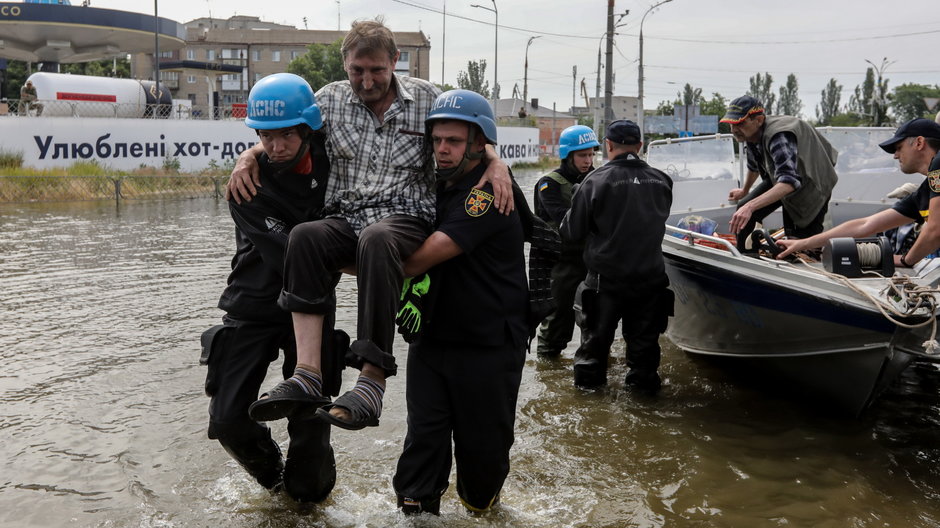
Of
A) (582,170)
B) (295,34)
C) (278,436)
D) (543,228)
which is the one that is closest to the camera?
(543,228)

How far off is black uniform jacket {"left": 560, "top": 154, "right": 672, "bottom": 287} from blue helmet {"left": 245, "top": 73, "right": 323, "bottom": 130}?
2.96 metres

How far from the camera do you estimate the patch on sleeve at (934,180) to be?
5.32 metres

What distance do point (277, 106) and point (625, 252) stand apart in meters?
3.18

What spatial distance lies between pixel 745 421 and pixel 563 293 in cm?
206

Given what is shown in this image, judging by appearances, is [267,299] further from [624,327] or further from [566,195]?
[566,195]

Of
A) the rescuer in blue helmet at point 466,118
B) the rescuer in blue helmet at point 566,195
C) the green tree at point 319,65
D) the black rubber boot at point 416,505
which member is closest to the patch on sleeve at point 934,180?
the rescuer in blue helmet at point 566,195

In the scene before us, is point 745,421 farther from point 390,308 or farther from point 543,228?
point 390,308

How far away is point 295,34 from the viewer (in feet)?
338

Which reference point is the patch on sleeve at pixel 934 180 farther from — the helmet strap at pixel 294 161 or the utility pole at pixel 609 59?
the utility pole at pixel 609 59

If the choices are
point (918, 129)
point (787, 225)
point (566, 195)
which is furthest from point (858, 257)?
point (566, 195)

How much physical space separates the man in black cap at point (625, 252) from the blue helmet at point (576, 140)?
2.60 ft

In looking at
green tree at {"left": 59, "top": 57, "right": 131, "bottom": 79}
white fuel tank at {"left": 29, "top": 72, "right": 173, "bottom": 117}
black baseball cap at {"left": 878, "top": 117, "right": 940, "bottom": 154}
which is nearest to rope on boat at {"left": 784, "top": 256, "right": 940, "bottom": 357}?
black baseball cap at {"left": 878, "top": 117, "right": 940, "bottom": 154}

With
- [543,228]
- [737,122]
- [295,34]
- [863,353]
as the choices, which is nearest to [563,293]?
[737,122]

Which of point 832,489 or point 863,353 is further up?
point 863,353
